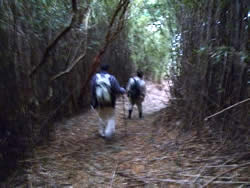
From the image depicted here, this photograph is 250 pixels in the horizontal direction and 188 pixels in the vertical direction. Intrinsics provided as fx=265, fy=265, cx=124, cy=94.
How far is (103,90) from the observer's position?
466 cm

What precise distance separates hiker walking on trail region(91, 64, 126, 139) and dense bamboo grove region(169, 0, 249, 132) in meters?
1.25

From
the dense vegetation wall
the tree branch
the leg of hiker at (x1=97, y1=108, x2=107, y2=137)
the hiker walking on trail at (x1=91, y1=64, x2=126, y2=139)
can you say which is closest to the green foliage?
the dense vegetation wall

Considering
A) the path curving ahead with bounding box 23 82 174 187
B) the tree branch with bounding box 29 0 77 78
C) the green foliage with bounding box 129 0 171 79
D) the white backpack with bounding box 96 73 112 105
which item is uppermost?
the green foliage with bounding box 129 0 171 79

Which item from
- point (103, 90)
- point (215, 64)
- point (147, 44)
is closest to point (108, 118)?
A: point (103, 90)

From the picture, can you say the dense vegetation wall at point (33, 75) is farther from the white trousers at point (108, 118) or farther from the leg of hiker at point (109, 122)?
the leg of hiker at point (109, 122)

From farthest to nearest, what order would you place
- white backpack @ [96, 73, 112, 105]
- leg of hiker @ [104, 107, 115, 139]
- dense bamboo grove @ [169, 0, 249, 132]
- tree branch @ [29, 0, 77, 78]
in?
leg of hiker @ [104, 107, 115, 139] → white backpack @ [96, 73, 112, 105] → tree branch @ [29, 0, 77, 78] → dense bamboo grove @ [169, 0, 249, 132]

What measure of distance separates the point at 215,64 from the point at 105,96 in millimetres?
1926

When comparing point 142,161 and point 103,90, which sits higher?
point 103,90

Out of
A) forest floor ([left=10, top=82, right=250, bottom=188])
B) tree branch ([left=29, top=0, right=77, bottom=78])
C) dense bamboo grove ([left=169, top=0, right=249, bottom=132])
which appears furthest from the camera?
tree branch ([left=29, top=0, right=77, bottom=78])

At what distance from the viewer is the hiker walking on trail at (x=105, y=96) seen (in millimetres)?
4672

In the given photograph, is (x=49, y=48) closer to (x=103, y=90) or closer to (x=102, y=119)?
(x=103, y=90)

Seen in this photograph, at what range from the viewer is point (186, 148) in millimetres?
3799

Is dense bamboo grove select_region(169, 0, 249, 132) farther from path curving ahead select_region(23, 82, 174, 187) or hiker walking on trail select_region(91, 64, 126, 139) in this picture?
hiker walking on trail select_region(91, 64, 126, 139)

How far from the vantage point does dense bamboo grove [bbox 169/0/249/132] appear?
125 inches
